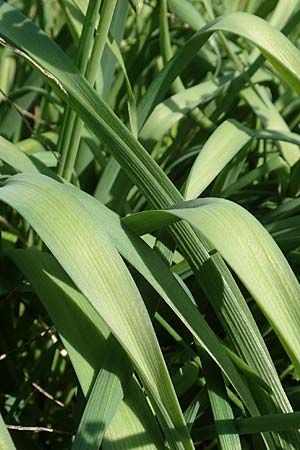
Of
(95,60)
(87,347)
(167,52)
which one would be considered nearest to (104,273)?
(87,347)

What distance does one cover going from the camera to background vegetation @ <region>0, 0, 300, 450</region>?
2.51 feet

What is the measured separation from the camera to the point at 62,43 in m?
1.46

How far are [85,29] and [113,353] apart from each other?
395mm

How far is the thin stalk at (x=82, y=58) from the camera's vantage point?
0.97 meters

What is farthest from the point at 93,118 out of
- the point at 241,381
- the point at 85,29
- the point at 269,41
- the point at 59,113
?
the point at 59,113

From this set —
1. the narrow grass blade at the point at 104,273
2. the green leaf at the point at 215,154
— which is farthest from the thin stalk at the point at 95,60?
the narrow grass blade at the point at 104,273

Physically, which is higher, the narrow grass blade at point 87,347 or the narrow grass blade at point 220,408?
the narrow grass blade at point 87,347

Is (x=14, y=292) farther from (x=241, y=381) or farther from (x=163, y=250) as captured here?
(x=241, y=381)

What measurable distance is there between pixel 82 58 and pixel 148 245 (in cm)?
27

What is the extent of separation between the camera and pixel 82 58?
1.01m

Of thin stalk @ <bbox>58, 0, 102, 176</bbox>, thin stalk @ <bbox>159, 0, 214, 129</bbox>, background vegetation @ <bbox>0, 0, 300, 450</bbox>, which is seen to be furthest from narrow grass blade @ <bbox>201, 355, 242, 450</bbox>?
thin stalk @ <bbox>159, 0, 214, 129</bbox>

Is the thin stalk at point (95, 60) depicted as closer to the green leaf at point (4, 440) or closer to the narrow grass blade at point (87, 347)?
the narrow grass blade at point (87, 347)

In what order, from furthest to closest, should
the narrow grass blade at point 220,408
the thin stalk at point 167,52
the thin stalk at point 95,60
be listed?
the thin stalk at point 167,52, the thin stalk at point 95,60, the narrow grass blade at point 220,408

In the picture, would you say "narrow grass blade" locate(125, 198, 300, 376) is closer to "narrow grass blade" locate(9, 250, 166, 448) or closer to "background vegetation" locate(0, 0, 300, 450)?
"background vegetation" locate(0, 0, 300, 450)
